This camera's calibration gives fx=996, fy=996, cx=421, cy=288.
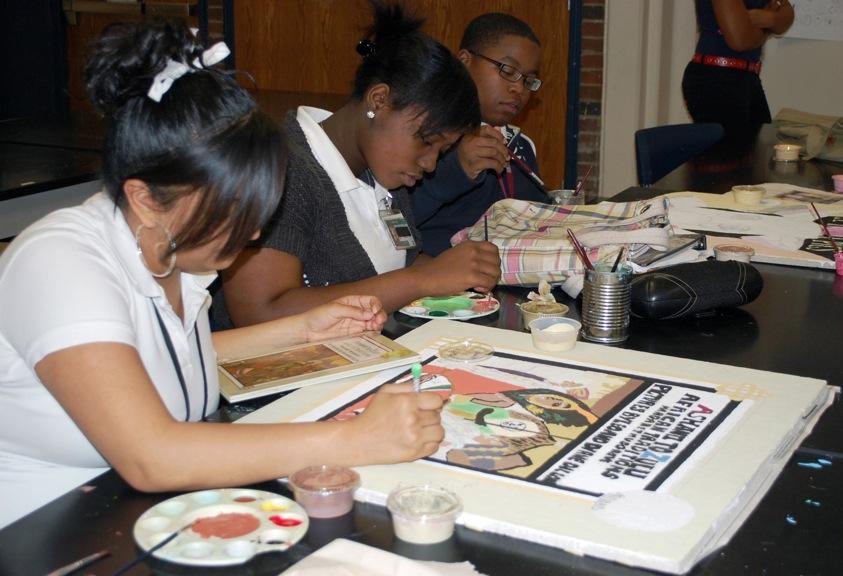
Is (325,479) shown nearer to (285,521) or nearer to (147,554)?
(285,521)

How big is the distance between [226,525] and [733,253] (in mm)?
1388

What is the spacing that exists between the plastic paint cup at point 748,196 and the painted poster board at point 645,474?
125 centimetres

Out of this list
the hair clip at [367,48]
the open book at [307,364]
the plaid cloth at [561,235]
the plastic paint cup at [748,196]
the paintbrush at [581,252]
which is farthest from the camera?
the plastic paint cup at [748,196]

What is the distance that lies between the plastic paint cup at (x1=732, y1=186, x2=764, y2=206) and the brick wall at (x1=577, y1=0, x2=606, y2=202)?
231 cm

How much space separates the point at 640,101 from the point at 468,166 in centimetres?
270

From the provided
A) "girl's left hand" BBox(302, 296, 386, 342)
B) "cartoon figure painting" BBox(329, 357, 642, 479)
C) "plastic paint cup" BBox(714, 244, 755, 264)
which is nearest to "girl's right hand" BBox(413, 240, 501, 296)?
"girl's left hand" BBox(302, 296, 386, 342)

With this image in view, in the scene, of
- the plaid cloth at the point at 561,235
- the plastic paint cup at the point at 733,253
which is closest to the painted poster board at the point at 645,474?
the plaid cloth at the point at 561,235

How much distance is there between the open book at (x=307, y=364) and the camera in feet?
4.50

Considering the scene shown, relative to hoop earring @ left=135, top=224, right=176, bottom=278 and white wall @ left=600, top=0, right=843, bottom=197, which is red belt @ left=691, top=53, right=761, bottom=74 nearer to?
white wall @ left=600, top=0, right=843, bottom=197

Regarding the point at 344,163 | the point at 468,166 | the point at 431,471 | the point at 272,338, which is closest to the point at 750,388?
the point at 431,471

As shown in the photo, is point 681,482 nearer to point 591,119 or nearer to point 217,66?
point 217,66

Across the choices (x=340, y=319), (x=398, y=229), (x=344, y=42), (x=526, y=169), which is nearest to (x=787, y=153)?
(x=526, y=169)

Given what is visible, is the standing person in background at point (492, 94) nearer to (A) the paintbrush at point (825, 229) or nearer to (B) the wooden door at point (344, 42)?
(A) the paintbrush at point (825, 229)

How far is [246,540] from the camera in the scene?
965 millimetres
